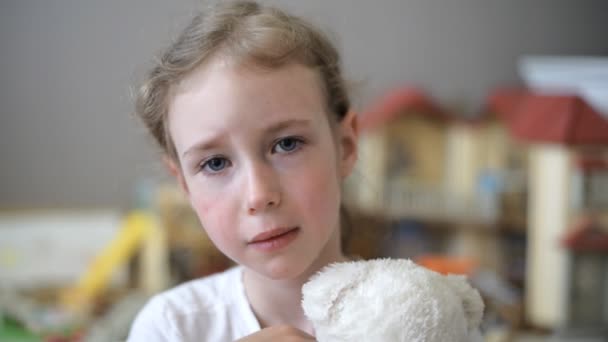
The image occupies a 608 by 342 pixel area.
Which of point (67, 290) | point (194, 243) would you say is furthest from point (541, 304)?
point (67, 290)

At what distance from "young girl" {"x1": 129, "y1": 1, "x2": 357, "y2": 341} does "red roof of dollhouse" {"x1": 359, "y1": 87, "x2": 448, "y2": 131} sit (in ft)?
3.11

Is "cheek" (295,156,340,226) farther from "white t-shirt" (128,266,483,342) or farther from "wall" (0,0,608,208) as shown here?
"wall" (0,0,608,208)

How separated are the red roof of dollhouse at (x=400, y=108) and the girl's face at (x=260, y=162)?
1.04 metres

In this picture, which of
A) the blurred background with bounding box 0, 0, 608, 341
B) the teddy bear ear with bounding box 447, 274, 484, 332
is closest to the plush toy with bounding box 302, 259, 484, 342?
the teddy bear ear with bounding box 447, 274, 484, 332

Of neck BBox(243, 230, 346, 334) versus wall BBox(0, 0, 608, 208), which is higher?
wall BBox(0, 0, 608, 208)

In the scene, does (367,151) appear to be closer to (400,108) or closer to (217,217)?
(400,108)

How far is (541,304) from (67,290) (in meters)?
1.01

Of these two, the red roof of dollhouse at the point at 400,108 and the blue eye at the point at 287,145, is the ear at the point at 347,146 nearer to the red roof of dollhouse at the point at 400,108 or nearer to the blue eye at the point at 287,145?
the blue eye at the point at 287,145

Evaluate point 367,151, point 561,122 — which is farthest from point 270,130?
point 367,151

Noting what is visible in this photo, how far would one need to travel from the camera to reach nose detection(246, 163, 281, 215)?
581mm

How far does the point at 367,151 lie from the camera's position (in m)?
1.70

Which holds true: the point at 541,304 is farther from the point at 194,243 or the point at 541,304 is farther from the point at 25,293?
the point at 25,293

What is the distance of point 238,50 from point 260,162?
11 centimetres

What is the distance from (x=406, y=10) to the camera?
1.83 metres
